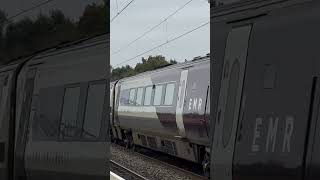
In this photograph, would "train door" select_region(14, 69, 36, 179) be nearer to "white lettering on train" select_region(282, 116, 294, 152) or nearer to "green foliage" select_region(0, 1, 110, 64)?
"green foliage" select_region(0, 1, 110, 64)

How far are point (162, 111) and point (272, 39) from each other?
32.5 feet

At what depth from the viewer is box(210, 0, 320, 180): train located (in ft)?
4.25

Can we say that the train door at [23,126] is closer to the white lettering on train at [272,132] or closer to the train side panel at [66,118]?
the train side panel at [66,118]

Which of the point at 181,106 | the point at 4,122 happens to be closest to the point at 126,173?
the point at 181,106

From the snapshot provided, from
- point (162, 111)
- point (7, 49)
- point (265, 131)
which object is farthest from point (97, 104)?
point (162, 111)

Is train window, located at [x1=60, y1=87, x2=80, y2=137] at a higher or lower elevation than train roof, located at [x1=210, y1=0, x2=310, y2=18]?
lower

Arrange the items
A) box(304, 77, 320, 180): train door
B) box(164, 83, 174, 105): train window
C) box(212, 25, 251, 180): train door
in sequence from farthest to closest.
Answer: box(164, 83, 174, 105): train window < box(212, 25, 251, 180): train door < box(304, 77, 320, 180): train door

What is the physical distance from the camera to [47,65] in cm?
170

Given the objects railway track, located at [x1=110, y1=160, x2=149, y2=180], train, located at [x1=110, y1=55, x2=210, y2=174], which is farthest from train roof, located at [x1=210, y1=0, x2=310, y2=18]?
railway track, located at [x1=110, y1=160, x2=149, y2=180]

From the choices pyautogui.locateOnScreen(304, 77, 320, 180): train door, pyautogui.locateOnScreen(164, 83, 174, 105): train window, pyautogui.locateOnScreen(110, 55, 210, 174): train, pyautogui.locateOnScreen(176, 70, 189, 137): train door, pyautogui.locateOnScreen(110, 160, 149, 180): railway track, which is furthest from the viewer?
pyautogui.locateOnScreen(164, 83, 174, 105): train window

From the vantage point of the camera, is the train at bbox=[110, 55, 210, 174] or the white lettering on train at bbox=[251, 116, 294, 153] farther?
the train at bbox=[110, 55, 210, 174]

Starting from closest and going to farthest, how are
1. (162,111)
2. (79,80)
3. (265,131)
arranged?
(265,131) < (79,80) < (162,111)

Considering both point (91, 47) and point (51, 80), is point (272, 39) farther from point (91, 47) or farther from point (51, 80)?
point (51, 80)

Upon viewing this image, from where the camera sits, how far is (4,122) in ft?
5.74
